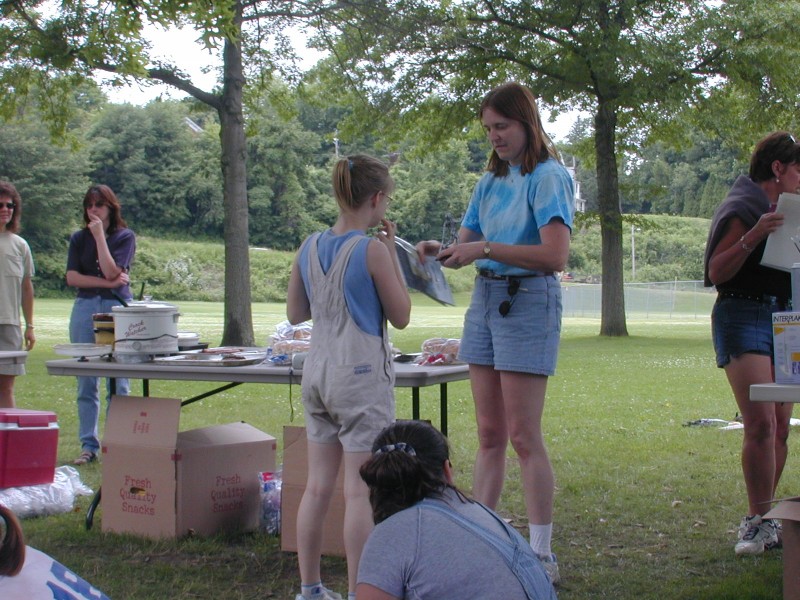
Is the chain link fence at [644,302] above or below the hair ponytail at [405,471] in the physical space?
below

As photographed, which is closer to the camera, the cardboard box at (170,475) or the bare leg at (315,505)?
the bare leg at (315,505)

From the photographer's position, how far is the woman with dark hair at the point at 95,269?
570cm

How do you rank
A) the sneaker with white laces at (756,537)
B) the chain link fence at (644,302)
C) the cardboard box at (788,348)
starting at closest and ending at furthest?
1. the cardboard box at (788,348)
2. the sneaker with white laces at (756,537)
3. the chain link fence at (644,302)

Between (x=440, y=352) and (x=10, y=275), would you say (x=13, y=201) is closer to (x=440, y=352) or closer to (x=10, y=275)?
(x=10, y=275)

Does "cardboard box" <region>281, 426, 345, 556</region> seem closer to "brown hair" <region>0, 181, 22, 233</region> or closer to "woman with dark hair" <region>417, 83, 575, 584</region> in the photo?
"woman with dark hair" <region>417, 83, 575, 584</region>

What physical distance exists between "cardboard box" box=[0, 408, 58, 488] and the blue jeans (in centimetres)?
62

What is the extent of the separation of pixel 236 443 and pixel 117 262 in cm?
186

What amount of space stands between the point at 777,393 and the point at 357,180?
58.9 inches

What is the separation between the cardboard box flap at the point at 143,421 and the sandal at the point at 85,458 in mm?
1617

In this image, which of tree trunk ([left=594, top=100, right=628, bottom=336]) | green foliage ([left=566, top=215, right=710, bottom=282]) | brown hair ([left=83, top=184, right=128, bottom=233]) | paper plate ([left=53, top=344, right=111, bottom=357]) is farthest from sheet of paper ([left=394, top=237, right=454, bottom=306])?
green foliage ([left=566, top=215, right=710, bottom=282])

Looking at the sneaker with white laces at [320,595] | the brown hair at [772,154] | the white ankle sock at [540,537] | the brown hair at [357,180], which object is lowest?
the sneaker with white laces at [320,595]

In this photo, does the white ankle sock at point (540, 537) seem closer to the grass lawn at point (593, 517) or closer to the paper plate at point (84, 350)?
the grass lawn at point (593, 517)

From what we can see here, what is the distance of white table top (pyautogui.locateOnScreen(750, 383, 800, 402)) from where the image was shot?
7.81ft

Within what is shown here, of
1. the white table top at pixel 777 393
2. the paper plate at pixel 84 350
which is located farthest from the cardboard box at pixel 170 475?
the white table top at pixel 777 393
